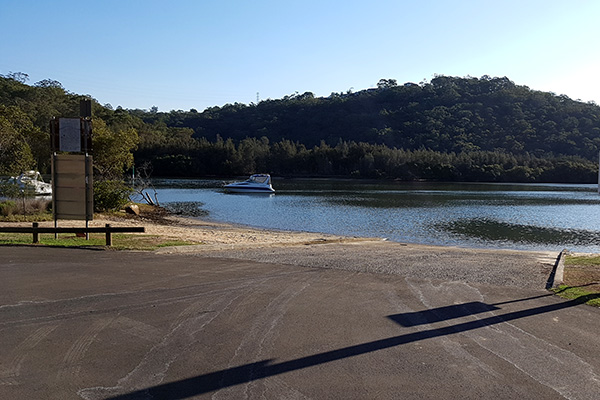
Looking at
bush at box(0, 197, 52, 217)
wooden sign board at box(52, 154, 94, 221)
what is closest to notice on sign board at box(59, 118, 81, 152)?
wooden sign board at box(52, 154, 94, 221)

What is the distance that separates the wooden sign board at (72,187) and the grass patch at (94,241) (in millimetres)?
764

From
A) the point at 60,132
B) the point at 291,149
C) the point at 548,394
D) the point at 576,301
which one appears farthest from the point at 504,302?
the point at 291,149

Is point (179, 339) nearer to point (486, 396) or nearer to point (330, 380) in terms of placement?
point (330, 380)

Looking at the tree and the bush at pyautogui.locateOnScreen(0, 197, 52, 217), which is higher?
the tree

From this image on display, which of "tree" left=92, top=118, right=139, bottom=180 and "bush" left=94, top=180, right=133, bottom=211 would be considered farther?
"tree" left=92, top=118, right=139, bottom=180

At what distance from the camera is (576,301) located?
8820 mm

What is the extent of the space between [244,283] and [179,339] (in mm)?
3516

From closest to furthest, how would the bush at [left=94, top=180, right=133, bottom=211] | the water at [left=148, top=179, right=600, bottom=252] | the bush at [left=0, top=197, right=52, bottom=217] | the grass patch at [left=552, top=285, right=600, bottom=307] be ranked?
the grass patch at [left=552, top=285, right=600, bottom=307]
the bush at [left=0, top=197, right=52, bottom=217]
the water at [left=148, top=179, right=600, bottom=252]
the bush at [left=94, top=180, right=133, bottom=211]

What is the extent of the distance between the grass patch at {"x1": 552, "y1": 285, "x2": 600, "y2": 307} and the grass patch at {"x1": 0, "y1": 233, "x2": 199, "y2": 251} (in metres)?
10.1

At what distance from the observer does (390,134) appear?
5906 inches

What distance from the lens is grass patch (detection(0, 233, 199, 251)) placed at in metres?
14.6

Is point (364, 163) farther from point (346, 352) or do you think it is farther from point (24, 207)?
point (346, 352)

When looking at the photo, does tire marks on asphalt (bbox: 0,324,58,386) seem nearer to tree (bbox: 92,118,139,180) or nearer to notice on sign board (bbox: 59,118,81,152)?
notice on sign board (bbox: 59,118,81,152)

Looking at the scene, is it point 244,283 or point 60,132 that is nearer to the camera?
point 244,283
